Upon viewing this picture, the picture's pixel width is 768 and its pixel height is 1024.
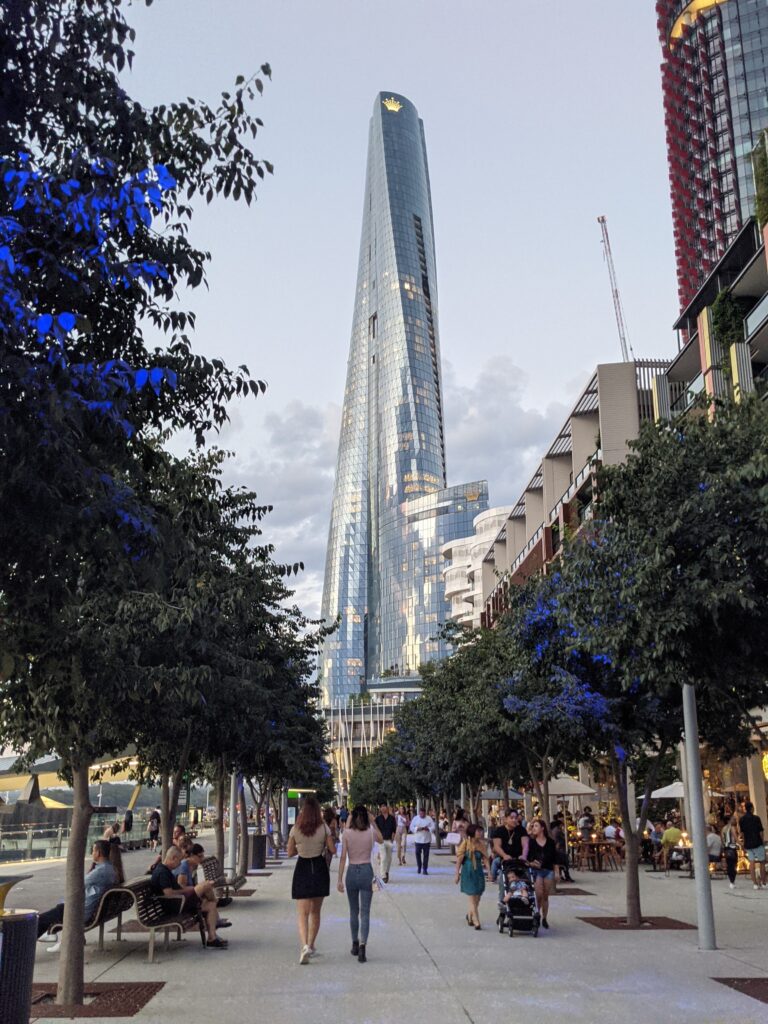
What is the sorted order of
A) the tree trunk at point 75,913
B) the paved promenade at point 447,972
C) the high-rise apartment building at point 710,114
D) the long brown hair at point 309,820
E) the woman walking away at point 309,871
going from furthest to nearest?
the high-rise apartment building at point 710,114 → the long brown hair at point 309,820 → the woman walking away at point 309,871 → the tree trunk at point 75,913 → the paved promenade at point 447,972

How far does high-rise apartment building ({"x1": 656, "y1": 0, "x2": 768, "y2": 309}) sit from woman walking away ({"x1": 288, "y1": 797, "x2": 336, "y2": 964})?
358 ft

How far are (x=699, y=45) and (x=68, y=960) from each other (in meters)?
129

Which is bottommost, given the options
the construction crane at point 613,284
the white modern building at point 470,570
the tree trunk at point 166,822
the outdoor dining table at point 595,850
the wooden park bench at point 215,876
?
the outdoor dining table at point 595,850

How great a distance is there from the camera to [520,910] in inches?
577

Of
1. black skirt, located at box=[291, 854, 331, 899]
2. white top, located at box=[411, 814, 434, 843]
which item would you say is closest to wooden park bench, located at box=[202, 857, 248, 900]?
black skirt, located at box=[291, 854, 331, 899]

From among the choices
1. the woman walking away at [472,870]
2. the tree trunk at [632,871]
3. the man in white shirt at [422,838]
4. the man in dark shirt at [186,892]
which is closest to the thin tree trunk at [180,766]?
the man in dark shirt at [186,892]

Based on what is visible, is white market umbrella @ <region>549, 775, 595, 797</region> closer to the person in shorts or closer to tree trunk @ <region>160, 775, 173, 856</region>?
the person in shorts

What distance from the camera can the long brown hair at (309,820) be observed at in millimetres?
12227

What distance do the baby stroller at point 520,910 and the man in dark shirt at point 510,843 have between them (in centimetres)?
32

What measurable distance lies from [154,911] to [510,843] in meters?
5.71

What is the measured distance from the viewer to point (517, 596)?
19953 millimetres

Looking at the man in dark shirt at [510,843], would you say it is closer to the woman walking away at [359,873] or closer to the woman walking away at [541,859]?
the woman walking away at [541,859]

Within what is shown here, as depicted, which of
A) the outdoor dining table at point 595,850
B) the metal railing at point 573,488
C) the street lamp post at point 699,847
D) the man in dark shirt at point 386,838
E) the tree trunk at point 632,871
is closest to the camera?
the street lamp post at point 699,847

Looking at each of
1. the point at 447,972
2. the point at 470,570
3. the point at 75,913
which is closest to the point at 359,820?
the point at 447,972
